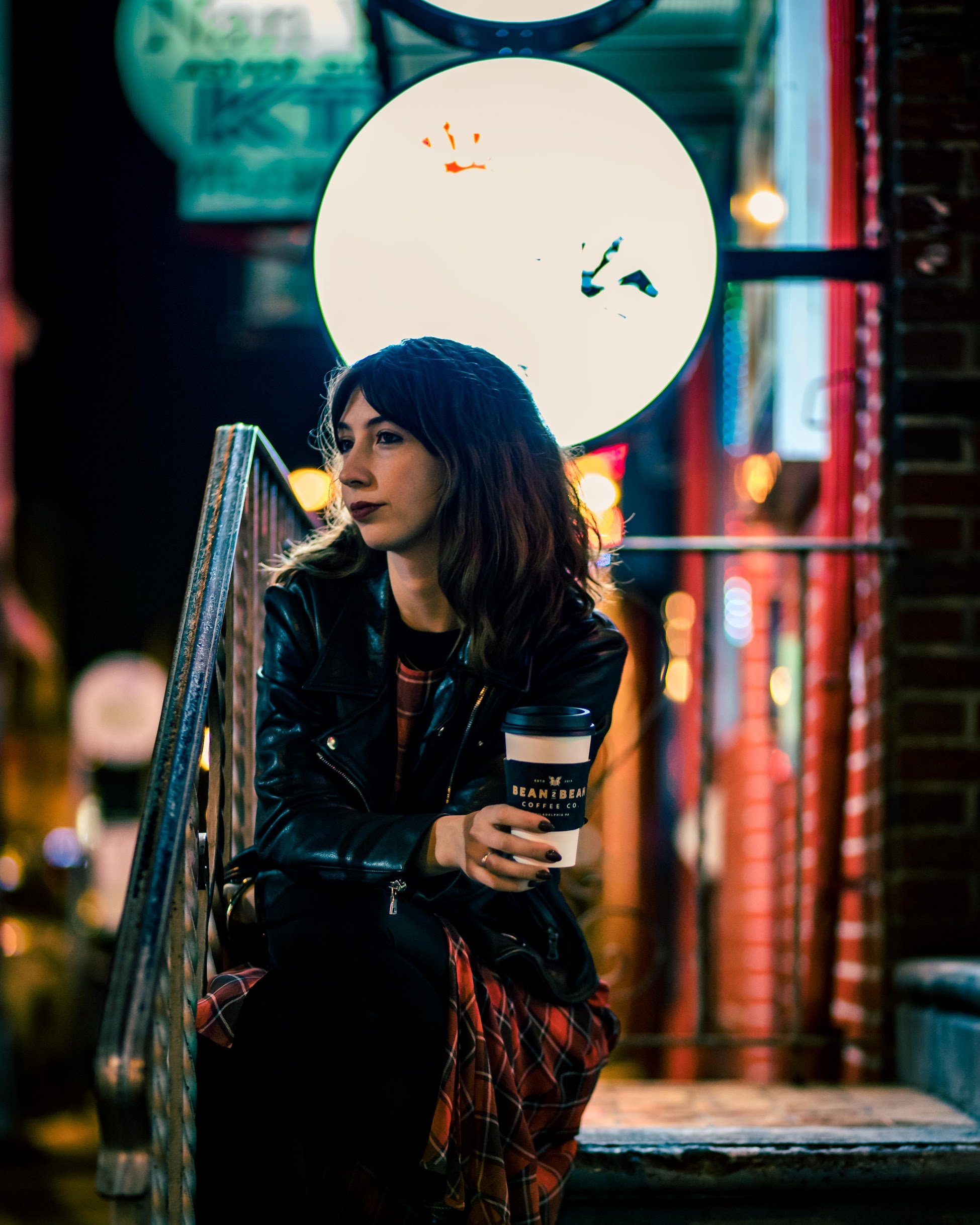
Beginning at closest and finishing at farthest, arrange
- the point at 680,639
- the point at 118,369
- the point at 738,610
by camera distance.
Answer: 1. the point at 738,610
2. the point at 680,639
3. the point at 118,369

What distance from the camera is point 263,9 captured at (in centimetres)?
458

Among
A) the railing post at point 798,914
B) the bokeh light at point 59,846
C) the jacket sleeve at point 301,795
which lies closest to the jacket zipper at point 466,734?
the jacket sleeve at point 301,795

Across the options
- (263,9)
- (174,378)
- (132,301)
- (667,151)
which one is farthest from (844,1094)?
(263,9)

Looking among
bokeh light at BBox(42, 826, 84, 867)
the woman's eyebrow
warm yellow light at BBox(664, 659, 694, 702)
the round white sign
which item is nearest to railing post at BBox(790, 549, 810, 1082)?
the woman's eyebrow

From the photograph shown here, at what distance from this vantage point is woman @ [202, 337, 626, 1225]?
1716 mm

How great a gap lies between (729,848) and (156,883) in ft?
22.5

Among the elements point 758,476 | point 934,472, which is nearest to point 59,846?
point 758,476

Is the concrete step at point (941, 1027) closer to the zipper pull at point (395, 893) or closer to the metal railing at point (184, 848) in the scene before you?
the zipper pull at point (395, 893)

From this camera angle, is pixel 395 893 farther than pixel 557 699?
No

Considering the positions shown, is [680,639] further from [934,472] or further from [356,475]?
[356,475]

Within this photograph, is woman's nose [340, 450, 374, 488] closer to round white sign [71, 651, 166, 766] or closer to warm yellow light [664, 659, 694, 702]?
warm yellow light [664, 659, 694, 702]

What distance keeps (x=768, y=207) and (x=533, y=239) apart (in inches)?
144

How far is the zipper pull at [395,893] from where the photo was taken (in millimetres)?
1781

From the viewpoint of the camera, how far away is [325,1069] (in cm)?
173
